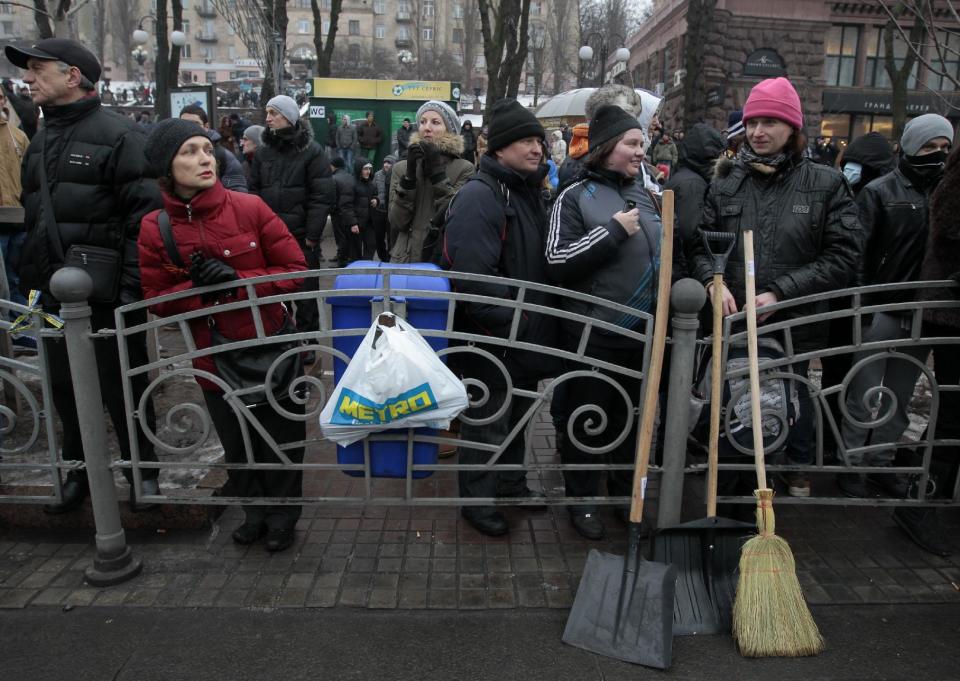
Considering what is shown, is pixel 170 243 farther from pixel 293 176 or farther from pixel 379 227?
pixel 379 227

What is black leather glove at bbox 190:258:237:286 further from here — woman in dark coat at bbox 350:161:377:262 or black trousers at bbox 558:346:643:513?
woman in dark coat at bbox 350:161:377:262

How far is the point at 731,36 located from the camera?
86.1 ft

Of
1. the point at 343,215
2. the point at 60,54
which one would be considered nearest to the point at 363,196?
the point at 343,215

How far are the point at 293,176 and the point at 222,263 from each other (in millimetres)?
2944

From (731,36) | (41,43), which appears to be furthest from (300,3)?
(41,43)

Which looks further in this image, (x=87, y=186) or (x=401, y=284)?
(x=87, y=186)

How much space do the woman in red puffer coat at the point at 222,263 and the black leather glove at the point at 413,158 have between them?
140 cm

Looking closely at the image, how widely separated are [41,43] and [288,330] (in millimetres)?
1836

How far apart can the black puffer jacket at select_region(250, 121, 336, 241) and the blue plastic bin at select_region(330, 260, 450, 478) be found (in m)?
2.91

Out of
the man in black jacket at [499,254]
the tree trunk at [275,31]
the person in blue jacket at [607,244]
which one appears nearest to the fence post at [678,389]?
the person in blue jacket at [607,244]

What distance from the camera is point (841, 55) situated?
2941cm

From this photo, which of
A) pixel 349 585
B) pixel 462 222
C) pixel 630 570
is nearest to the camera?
pixel 630 570

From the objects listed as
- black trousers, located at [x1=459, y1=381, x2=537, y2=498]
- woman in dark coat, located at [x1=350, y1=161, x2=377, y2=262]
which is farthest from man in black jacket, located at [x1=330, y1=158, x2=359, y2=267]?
black trousers, located at [x1=459, y1=381, x2=537, y2=498]

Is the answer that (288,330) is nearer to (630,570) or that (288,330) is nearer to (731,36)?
(630,570)
